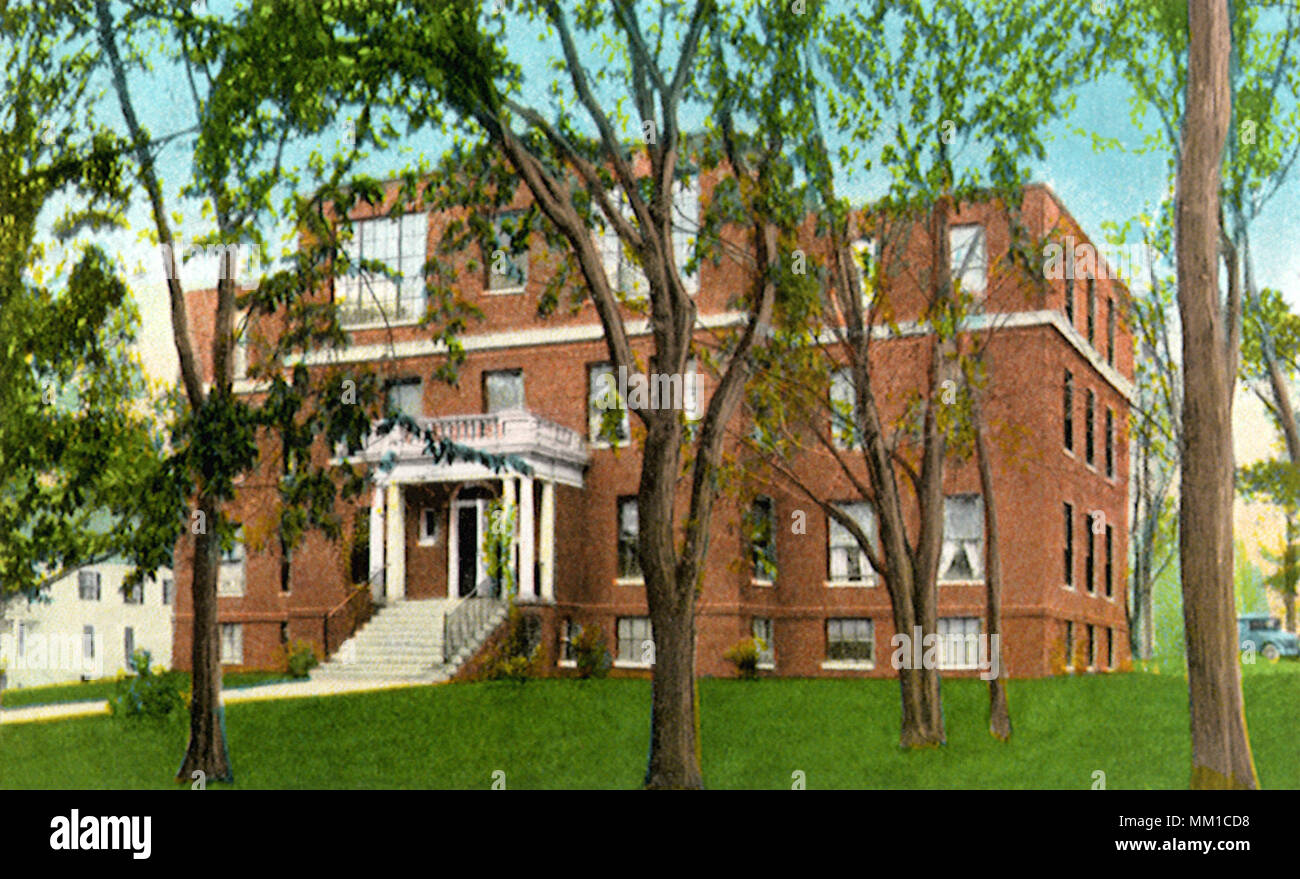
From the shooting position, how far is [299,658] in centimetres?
1041

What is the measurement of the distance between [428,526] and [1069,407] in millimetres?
4953

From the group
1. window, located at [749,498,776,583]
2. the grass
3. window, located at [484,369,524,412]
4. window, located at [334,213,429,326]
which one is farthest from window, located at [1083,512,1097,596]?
the grass

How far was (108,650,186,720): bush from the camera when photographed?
1040 cm

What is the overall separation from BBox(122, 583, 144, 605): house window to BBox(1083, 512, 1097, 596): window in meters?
6.98

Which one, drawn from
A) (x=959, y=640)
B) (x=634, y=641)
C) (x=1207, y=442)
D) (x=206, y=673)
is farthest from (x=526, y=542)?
(x=1207, y=442)

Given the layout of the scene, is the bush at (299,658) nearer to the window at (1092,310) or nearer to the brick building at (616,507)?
the brick building at (616,507)

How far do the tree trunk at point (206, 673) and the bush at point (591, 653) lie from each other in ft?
8.51

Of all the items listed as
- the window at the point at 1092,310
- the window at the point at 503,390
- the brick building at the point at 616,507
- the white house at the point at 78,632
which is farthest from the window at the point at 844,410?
the white house at the point at 78,632

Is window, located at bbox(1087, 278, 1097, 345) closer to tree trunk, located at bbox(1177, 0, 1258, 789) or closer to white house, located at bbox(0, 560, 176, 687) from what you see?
tree trunk, located at bbox(1177, 0, 1258, 789)

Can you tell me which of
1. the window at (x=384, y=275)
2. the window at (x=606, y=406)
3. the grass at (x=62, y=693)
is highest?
the window at (x=384, y=275)

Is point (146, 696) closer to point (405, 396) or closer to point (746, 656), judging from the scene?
point (405, 396)

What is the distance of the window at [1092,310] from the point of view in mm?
10438

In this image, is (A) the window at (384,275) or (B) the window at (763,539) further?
(B) the window at (763,539)
